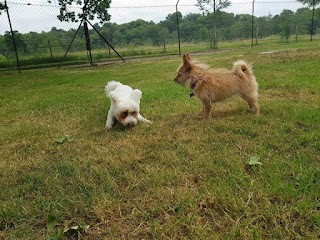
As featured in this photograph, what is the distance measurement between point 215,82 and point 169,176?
2.22 metres

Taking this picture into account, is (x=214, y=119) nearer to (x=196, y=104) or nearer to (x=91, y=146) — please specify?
(x=196, y=104)

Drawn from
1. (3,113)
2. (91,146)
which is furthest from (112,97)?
(3,113)

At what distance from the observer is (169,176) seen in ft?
9.07

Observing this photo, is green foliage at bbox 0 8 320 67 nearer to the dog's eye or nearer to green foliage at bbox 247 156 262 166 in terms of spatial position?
the dog's eye

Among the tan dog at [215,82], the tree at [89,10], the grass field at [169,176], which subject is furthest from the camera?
the tree at [89,10]

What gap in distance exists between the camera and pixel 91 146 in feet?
12.4

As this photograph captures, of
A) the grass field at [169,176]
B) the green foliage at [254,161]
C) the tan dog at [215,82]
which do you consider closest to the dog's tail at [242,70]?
the tan dog at [215,82]

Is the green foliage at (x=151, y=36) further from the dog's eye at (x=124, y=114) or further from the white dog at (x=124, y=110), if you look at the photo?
the dog's eye at (x=124, y=114)

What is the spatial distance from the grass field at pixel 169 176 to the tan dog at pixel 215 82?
0.95 feet

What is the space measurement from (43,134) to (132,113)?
1.41 meters

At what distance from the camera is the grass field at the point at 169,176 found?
2.10m

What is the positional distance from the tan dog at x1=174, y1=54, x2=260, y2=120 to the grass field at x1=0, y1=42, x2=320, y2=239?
0.29 meters

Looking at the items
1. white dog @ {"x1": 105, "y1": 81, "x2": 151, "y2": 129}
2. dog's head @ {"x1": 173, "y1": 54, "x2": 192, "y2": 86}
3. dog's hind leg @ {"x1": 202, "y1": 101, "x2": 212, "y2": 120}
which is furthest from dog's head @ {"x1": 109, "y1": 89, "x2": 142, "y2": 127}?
dog's hind leg @ {"x1": 202, "y1": 101, "x2": 212, "y2": 120}

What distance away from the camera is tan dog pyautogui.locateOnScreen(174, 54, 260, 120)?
177 inches
